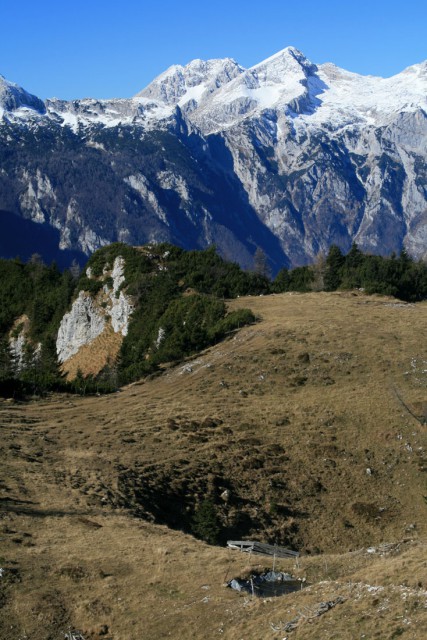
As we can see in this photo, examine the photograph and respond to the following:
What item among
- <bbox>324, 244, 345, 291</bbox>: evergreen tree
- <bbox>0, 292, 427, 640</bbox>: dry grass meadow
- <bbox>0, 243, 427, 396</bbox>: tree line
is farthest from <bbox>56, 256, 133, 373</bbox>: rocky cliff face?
<bbox>324, 244, 345, 291</bbox>: evergreen tree

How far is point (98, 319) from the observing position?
385 feet

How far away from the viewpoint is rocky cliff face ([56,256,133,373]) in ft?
372

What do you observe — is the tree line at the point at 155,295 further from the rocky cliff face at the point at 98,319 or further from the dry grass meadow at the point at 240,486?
the dry grass meadow at the point at 240,486

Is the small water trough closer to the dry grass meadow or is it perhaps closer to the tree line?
the dry grass meadow

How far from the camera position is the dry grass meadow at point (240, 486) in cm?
2659

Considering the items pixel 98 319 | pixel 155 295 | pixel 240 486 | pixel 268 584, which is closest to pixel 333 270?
pixel 155 295

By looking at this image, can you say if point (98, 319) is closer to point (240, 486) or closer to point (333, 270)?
point (333, 270)

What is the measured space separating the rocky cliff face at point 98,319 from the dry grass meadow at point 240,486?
24858mm

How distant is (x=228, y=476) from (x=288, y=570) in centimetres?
2215

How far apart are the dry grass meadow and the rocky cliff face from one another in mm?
24858

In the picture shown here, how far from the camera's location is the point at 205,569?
1245 inches

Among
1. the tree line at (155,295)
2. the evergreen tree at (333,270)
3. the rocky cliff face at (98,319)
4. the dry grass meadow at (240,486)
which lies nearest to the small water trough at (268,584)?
the dry grass meadow at (240,486)

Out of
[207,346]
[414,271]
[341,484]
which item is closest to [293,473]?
[341,484]

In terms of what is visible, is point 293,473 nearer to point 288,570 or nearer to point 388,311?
point 288,570
